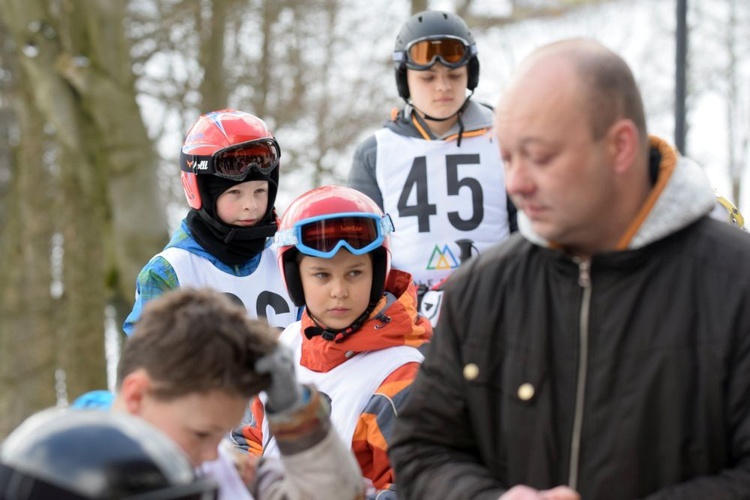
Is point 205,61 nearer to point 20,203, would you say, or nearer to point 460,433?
point 20,203

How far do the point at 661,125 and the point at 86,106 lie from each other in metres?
15.5

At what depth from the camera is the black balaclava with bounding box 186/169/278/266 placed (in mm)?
5773

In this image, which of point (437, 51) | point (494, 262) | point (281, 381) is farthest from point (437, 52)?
point (281, 381)

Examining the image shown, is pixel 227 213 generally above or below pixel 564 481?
above

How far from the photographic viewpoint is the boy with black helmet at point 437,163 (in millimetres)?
6699

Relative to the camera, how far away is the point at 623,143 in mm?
3066

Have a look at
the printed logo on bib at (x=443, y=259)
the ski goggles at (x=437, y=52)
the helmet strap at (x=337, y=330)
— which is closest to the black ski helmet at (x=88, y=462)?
the helmet strap at (x=337, y=330)

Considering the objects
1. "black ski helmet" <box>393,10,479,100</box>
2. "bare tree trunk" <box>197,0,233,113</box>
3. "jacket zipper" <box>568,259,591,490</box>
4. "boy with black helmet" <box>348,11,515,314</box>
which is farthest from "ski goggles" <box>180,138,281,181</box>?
"bare tree trunk" <box>197,0,233,113</box>

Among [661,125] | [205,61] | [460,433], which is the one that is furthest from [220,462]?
[661,125]

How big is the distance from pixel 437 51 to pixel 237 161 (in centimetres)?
156

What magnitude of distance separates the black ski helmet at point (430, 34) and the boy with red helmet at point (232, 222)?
4.33 ft

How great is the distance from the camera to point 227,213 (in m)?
5.81

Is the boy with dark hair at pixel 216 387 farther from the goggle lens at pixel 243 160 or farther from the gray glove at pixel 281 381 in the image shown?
the goggle lens at pixel 243 160

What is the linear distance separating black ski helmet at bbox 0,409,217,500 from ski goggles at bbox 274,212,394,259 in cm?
240
